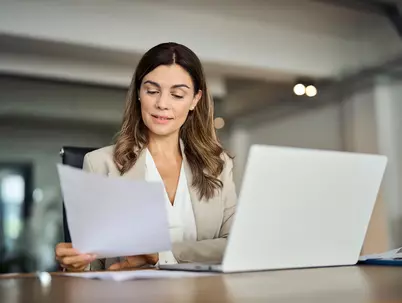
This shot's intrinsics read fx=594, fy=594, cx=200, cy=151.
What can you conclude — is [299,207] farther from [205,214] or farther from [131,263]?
[205,214]

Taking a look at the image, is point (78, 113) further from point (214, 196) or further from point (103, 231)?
point (103, 231)

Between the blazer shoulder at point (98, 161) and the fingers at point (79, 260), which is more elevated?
the blazer shoulder at point (98, 161)

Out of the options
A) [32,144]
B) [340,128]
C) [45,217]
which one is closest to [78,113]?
[32,144]

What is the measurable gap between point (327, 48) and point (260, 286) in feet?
13.4

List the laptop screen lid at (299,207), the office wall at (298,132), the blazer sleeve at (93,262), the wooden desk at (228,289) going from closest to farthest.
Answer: the wooden desk at (228,289)
the laptop screen lid at (299,207)
the blazer sleeve at (93,262)
the office wall at (298,132)

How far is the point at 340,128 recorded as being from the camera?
449cm

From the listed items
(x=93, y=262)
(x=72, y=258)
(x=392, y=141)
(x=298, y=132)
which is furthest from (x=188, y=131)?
(x=298, y=132)

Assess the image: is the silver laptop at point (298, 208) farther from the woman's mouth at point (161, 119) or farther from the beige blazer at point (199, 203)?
the woman's mouth at point (161, 119)

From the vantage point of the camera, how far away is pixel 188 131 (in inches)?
71.9

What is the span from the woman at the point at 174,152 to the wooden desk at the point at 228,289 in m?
0.67

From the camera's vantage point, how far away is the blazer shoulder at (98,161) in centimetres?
159

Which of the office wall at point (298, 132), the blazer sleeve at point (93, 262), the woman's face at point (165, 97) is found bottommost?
the blazer sleeve at point (93, 262)

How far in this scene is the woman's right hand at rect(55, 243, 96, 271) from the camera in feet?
3.40

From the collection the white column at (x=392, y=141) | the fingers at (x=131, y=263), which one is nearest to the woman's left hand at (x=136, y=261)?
the fingers at (x=131, y=263)
